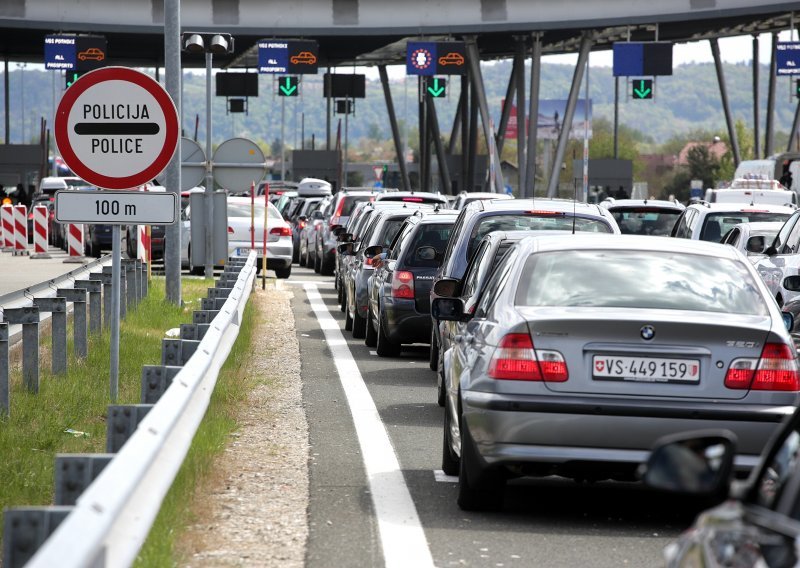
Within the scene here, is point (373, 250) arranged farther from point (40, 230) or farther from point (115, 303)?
point (40, 230)

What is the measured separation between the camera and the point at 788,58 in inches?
2231

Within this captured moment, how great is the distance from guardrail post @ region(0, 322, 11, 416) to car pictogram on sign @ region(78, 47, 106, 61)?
46247 mm

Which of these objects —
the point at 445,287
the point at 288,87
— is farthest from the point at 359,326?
the point at 288,87

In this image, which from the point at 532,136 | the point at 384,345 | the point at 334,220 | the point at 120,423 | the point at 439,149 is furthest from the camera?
the point at 439,149

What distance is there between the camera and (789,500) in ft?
12.0

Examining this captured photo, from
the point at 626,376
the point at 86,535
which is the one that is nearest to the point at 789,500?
the point at 86,535

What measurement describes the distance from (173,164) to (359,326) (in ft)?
10.1

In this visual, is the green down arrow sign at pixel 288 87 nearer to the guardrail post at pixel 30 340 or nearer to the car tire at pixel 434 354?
the car tire at pixel 434 354

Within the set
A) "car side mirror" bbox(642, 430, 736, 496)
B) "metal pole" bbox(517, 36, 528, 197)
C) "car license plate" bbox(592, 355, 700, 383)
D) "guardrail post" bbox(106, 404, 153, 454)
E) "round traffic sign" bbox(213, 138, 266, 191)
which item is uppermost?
"metal pole" bbox(517, 36, 528, 197)

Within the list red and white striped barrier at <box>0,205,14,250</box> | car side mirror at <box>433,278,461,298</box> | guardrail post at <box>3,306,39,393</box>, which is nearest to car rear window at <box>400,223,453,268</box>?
car side mirror at <box>433,278,461,298</box>

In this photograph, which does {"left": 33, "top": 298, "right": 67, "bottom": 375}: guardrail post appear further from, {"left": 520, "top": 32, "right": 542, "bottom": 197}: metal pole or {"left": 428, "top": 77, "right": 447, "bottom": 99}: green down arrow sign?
{"left": 428, "top": 77, "right": 447, "bottom": 99}: green down arrow sign

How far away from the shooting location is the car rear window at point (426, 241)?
56.2ft

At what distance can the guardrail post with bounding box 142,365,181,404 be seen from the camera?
8.62 m

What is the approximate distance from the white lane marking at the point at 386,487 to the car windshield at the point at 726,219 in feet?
27.4
